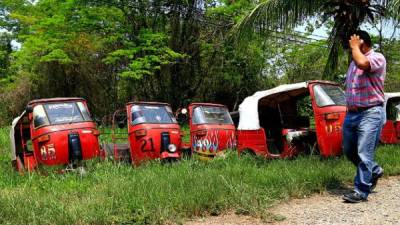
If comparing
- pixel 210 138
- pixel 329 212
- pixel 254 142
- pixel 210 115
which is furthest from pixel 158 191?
A: pixel 210 115

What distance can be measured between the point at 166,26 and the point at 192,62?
2307 millimetres

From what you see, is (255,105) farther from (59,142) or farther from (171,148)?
(59,142)

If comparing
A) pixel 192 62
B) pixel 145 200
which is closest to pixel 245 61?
pixel 192 62

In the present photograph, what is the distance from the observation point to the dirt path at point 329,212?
558 centimetres

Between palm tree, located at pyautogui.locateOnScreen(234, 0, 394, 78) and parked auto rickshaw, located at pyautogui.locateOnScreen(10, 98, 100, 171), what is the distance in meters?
5.71

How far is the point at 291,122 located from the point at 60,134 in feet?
20.7

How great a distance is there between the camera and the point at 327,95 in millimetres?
10680

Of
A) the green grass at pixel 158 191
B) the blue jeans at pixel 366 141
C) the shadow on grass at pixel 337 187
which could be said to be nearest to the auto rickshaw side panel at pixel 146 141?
the green grass at pixel 158 191

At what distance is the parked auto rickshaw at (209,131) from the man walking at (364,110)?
17.3 ft

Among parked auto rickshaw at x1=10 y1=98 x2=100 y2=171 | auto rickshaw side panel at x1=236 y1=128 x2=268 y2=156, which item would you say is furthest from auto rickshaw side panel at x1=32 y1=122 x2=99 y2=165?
auto rickshaw side panel at x1=236 y1=128 x2=268 y2=156

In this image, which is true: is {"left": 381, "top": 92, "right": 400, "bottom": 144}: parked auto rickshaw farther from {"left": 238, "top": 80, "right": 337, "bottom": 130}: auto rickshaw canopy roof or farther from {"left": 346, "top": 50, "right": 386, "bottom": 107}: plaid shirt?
{"left": 346, "top": 50, "right": 386, "bottom": 107}: plaid shirt

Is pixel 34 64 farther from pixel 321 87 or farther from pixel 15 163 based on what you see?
pixel 321 87

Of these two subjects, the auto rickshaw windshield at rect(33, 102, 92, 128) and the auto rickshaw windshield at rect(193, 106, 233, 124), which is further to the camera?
the auto rickshaw windshield at rect(193, 106, 233, 124)

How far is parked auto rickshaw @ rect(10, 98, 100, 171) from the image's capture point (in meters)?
10.3
